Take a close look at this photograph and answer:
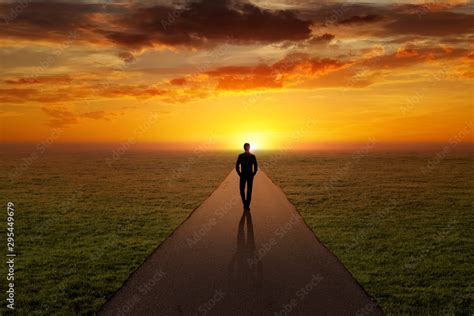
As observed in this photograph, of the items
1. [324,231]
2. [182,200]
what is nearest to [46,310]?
[324,231]

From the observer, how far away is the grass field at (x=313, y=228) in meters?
7.50

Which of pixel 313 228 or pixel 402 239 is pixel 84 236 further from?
pixel 402 239

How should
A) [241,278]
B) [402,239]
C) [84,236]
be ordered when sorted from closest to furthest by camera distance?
[241,278] → [402,239] → [84,236]

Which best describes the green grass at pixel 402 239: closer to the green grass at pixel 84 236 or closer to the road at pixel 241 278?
the road at pixel 241 278

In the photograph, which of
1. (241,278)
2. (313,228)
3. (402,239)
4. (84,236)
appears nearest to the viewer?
A: (241,278)

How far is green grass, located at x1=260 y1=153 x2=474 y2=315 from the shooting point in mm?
7386

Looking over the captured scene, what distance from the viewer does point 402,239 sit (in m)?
11.9

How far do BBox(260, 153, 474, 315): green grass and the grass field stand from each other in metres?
0.03

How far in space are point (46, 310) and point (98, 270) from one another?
2165 mm

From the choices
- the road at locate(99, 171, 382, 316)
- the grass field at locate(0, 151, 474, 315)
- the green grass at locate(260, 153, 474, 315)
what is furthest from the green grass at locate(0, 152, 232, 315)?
the green grass at locate(260, 153, 474, 315)

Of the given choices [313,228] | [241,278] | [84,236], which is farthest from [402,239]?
[84,236]

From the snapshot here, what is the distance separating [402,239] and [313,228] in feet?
8.57

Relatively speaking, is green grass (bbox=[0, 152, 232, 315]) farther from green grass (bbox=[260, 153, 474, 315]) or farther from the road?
green grass (bbox=[260, 153, 474, 315])

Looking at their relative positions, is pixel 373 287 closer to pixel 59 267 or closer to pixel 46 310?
pixel 46 310
